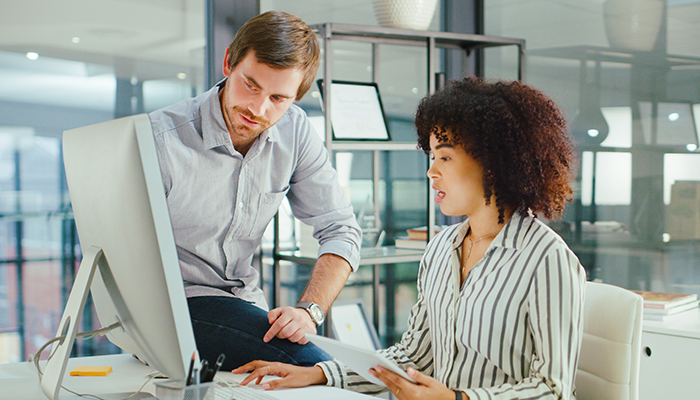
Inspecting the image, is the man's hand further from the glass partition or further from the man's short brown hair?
the glass partition

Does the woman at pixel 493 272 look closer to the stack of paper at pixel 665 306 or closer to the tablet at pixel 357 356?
the tablet at pixel 357 356

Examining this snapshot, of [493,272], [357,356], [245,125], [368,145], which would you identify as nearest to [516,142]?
[493,272]

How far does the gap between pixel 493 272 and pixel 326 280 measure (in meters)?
0.55

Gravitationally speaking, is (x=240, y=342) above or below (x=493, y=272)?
below

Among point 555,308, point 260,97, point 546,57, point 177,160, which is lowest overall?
point 555,308

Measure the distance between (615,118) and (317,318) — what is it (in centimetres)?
192

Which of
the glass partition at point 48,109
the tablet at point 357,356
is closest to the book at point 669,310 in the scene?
the tablet at point 357,356

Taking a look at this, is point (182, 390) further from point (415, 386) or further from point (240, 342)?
point (240, 342)

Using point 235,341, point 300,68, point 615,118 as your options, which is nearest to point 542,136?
point 300,68

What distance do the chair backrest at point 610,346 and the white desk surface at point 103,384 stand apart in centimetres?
49

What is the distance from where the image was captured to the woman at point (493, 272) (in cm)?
110

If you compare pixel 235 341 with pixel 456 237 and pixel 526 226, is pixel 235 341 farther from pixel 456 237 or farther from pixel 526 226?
pixel 526 226

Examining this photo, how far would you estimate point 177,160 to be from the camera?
155cm

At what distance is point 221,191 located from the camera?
1604 mm
